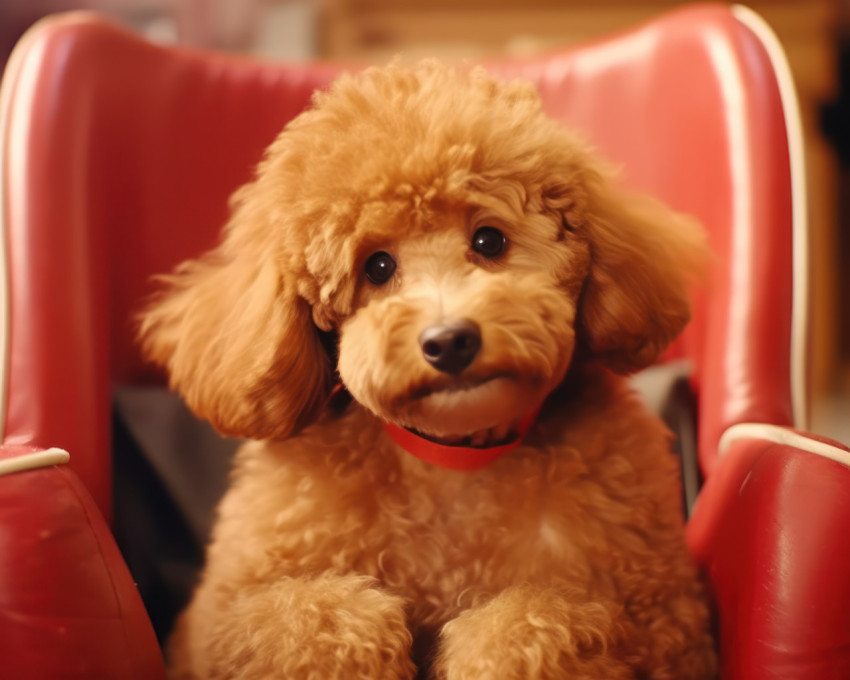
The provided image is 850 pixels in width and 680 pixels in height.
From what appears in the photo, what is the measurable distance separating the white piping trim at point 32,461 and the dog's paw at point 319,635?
262 millimetres

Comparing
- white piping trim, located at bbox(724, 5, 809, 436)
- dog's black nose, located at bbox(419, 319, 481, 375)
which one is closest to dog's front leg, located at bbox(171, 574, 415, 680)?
dog's black nose, located at bbox(419, 319, 481, 375)

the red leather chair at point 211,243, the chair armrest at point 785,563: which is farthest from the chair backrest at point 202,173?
the chair armrest at point 785,563

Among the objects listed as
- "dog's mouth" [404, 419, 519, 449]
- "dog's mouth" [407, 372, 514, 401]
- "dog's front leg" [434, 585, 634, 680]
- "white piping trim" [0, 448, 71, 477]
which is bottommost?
"dog's front leg" [434, 585, 634, 680]

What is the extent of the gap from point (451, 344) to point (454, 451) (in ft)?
0.70

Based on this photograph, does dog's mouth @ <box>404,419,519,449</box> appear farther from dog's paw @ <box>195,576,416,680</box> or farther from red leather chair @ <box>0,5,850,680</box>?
red leather chair @ <box>0,5,850,680</box>

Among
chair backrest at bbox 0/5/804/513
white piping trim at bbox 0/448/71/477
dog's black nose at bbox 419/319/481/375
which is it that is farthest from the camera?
chair backrest at bbox 0/5/804/513

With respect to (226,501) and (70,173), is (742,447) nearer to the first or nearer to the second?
(226,501)

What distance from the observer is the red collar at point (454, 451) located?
37.6 inches

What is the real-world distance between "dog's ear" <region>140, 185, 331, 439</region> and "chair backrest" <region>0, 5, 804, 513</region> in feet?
0.96

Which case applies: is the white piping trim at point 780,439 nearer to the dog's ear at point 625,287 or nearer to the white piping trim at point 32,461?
the dog's ear at point 625,287

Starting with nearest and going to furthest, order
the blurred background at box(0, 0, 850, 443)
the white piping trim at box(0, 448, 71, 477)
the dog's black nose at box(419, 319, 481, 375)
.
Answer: the dog's black nose at box(419, 319, 481, 375) → the white piping trim at box(0, 448, 71, 477) → the blurred background at box(0, 0, 850, 443)

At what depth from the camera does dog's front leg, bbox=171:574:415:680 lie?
859 mm

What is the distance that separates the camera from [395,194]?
34.4 inches

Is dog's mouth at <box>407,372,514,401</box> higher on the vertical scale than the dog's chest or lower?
higher
